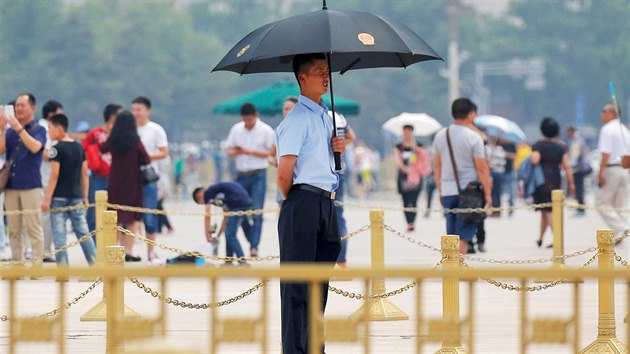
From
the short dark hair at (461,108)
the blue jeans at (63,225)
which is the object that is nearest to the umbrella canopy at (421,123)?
the short dark hair at (461,108)

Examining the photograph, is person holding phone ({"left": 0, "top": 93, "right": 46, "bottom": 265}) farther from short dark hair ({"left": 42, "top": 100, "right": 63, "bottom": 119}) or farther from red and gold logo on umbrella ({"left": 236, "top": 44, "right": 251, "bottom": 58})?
red and gold logo on umbrella ({"left": 236, "top": 44, "right": 251, "bottom": 58})

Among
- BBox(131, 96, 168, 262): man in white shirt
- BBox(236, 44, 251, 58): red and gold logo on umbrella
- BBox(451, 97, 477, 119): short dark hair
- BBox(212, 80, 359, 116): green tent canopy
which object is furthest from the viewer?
BBox(212, 80, 359, 116): green tent canopy

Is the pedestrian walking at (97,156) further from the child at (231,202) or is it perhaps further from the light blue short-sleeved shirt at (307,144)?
the light blue short-sleeved shirt at (307,144)

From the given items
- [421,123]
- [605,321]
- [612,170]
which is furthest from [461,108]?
[421,123]

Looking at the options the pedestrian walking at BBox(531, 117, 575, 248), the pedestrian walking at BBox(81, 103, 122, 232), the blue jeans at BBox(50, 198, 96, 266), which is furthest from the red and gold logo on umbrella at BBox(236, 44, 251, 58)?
the pedestrian walking at BBox(531, 117, 575, 248)

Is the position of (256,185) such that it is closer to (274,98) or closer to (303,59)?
(274,98)

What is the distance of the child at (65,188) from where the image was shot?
15.0m

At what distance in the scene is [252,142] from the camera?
17.4 metres

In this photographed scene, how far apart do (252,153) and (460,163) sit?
10.3 feet

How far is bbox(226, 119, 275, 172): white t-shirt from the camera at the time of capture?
1727 cm

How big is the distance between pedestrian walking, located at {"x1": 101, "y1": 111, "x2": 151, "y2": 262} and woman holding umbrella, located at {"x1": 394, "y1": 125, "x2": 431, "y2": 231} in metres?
7.02

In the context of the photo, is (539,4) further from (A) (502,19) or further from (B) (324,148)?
(B) (324,148)

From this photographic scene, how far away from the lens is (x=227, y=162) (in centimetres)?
5462

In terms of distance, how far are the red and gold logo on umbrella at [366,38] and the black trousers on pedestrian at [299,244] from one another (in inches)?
35.0
